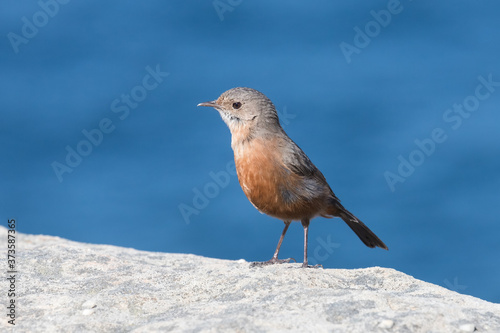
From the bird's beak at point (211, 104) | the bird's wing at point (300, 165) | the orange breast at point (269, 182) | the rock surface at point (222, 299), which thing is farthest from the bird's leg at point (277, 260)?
the bird's beak at point (211, 104)

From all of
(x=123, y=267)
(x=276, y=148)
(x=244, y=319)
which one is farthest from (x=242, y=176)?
(x=244, y=319)

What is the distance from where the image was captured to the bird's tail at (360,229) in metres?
8.17

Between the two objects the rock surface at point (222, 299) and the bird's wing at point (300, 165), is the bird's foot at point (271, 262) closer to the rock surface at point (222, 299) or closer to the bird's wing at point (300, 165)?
the rock surface at point (222, 299)

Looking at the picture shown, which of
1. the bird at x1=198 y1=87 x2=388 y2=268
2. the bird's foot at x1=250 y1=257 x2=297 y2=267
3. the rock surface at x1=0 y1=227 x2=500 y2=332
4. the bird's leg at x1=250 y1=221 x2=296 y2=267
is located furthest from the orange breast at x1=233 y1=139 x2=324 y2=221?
the rock surface at x1=0 y1=227 x2=500 y2=332

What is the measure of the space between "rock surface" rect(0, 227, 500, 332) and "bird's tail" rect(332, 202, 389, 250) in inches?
48.4

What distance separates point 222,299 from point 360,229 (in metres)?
2.92

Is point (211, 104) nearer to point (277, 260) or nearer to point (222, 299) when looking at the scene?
point (277, 260)

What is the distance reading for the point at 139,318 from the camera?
5.53 metres

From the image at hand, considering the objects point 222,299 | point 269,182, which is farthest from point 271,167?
point 222,299

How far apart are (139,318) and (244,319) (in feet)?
3.22

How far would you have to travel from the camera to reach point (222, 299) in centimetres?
584

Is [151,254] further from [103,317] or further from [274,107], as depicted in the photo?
[103,317]

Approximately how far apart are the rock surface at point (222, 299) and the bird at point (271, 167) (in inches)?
27.2

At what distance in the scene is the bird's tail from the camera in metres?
8.17
